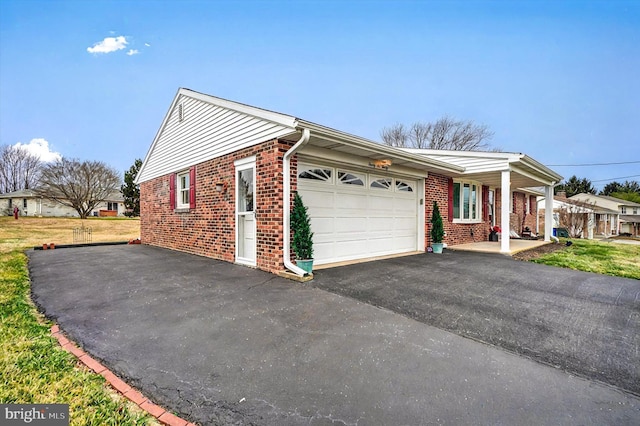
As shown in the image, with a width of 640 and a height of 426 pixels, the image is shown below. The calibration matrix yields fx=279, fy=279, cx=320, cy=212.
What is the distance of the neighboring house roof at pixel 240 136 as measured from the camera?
5.36 m

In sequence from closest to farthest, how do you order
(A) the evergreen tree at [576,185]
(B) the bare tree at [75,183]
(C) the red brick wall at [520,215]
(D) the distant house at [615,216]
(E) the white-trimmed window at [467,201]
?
(E) the white-trimmed window at [467,201]
(C) the red brick wall at [520,215]
(B) the bare tree at [75,183]
(D) the distant house at [615,216]
(A) the evergreen tree at [576,185]

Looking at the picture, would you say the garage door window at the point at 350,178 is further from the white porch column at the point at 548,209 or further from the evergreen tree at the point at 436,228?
the white porch column at the point at 548,209

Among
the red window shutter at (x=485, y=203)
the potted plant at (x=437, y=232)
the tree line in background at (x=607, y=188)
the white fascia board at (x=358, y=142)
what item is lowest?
the potted plant at (x=437, y=232)

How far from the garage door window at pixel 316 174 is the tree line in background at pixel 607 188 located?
48932 mm

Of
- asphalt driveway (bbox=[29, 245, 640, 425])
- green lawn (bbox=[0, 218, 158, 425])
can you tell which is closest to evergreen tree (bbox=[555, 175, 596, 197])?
asphalt driveway (bbox=[29, 245, 640, 425])

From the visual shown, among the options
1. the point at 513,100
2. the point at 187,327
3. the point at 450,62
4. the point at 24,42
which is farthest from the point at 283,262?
the point at 513,100

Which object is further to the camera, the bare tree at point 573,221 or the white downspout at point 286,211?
the bare tree at point 573,221

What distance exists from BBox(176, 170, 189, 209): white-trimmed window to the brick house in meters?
0.04

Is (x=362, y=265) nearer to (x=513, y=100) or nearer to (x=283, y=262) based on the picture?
(x=283, y=262)

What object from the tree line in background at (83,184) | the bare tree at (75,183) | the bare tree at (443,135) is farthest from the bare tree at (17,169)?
the bare tree at (443,135)

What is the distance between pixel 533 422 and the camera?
70.3 inches

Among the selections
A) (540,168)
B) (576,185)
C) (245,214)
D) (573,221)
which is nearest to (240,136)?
(245,214)

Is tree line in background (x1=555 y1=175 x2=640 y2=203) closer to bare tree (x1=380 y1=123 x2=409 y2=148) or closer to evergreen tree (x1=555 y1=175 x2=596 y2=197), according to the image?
evergreen tree (x1=555 y1=175 x2=596 y2=197)

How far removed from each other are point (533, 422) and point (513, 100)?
25.3m
